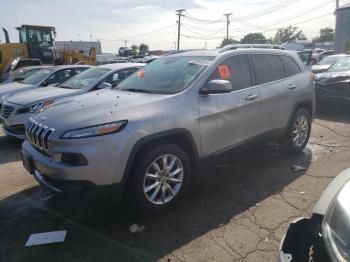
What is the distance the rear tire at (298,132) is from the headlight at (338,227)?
11.6 feet

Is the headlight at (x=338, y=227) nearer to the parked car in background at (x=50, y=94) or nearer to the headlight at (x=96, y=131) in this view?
the headlight at (x=96, y=131)

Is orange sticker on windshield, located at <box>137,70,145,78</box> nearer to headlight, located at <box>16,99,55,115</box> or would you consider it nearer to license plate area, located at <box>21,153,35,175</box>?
license plate area, located at <box>21,153,35,175</box>

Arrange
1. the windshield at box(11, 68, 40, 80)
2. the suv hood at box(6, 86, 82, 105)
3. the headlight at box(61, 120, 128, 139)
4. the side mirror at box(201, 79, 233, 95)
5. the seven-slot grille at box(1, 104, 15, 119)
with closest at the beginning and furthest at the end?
the headlight at box(61, 120, 128, 139) → the side mirror at box(201, 79, 233, 95) → the seven-slot grille at box(1, 104, 15, 119) → the suv hood at box(6, 86, 82, 105) → the windshield at box(11, 68, 40, 80)

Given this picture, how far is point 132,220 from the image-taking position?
3.66 m

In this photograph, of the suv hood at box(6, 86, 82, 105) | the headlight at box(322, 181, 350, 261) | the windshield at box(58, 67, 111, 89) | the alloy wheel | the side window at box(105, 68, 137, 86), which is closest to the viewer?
the headlight at box(322, 181, 350, 261)

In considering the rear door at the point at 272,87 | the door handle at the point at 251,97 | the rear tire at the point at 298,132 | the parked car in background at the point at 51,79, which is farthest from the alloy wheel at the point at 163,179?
the parked car in background at the point at 51,79

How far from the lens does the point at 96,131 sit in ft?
10.6

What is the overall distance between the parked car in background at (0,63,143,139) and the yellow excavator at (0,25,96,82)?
9.09 m

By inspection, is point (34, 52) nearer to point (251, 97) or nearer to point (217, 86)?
point (251, 97)

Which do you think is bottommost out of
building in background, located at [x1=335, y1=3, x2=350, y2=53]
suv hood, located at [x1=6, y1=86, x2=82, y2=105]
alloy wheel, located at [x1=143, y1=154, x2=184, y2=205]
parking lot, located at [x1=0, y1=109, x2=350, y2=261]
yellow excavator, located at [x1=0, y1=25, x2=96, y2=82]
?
parking lot, located at [x1=0, y1=109, x2=350, y2=261]

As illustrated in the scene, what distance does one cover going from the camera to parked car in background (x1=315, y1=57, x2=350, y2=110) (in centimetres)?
868

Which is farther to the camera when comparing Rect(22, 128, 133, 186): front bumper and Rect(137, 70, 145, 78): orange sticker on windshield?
Rect(137, 70, 145, 78): orange sticker on windshield

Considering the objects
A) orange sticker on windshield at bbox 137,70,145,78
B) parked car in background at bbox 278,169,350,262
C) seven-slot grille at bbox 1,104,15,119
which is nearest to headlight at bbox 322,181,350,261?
parked car in background at bbox 278,169,350,262

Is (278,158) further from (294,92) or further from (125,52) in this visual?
(125,52)
